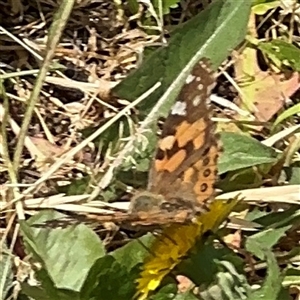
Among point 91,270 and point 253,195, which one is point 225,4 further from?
point 91,270

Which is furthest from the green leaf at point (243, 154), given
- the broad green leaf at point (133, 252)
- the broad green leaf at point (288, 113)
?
the broad green leaf at point (133, 252)

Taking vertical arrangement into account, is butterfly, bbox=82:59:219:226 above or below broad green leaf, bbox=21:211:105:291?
above

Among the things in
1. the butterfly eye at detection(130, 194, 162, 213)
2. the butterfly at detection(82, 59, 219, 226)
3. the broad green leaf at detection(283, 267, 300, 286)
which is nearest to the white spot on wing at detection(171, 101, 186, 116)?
the butterfly at detection(82, 59, 219, 226)

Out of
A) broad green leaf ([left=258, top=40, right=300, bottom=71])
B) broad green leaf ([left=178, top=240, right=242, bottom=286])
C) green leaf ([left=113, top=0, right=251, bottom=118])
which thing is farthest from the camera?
broad green leaf ([left=258, top=40, right=300, bottom=71])

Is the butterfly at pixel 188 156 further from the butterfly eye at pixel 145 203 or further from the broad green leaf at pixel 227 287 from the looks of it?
the broad green leaf at pixel 227 287

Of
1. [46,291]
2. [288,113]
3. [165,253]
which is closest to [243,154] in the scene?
[288,113]

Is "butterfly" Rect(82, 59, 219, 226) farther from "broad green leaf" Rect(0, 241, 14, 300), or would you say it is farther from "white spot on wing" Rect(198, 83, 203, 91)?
"broad green leaf" Rect(0, 241, 14, 300)

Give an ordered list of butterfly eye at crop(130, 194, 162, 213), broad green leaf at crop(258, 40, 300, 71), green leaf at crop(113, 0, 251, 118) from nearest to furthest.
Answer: butterfly eye at crop(130, 194, 162, 213)
green leaf at crop(113, 0, 251, 118)
broad green leaf at crop(258, 40, 300, 71)
